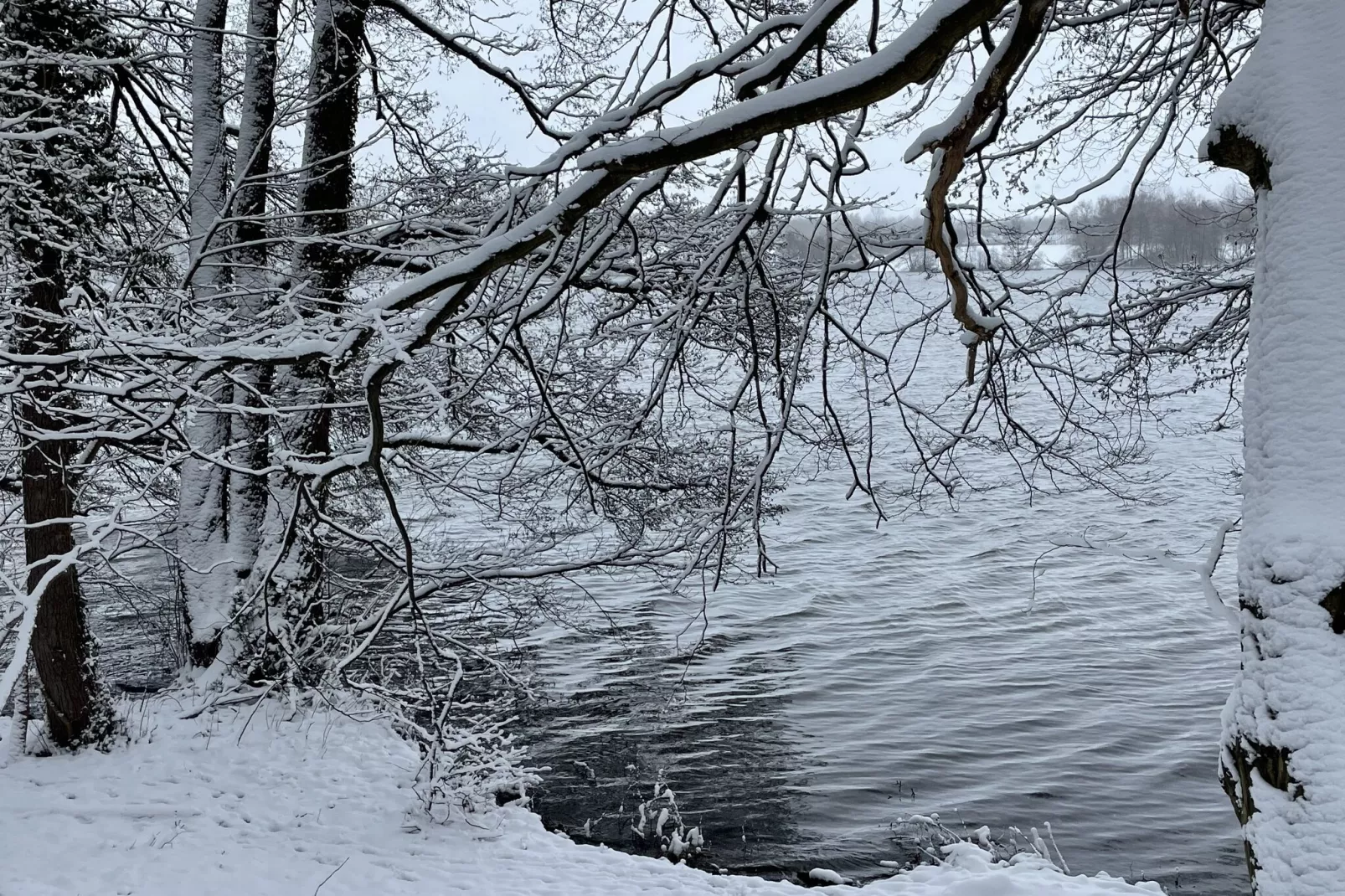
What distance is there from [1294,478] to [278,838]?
6.89 m

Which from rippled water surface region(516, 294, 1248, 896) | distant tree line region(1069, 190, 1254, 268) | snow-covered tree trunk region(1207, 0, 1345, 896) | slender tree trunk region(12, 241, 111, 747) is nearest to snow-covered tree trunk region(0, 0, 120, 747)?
slender tree trunk region(12, 241, 111, 747)

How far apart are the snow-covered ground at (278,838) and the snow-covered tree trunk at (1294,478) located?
4.45m

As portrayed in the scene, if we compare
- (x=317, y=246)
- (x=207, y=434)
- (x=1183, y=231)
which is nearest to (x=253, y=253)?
(x=317, y=246)

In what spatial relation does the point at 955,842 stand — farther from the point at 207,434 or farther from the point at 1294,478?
the point at 207,434

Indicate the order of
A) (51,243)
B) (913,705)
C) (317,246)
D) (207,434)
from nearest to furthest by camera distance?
(51,243)
(317,246)
(207,434)
(913,705)

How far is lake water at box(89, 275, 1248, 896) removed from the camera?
29.8ft

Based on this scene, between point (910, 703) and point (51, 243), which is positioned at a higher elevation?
point (51, 243)

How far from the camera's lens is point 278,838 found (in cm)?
726

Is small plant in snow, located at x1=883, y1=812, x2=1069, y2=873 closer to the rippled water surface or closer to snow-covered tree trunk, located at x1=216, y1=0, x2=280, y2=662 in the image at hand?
the rippled water surface

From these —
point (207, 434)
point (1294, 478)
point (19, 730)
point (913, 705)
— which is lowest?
point (913, 705)

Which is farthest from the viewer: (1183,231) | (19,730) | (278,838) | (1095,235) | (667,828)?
(1183,231)

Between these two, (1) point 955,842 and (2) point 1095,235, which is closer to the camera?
(2) point 1095,235

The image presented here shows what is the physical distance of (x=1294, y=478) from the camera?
107 inches

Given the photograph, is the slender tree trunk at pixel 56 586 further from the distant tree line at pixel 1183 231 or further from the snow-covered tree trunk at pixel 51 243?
the distant tree line at pixel 1183 231
